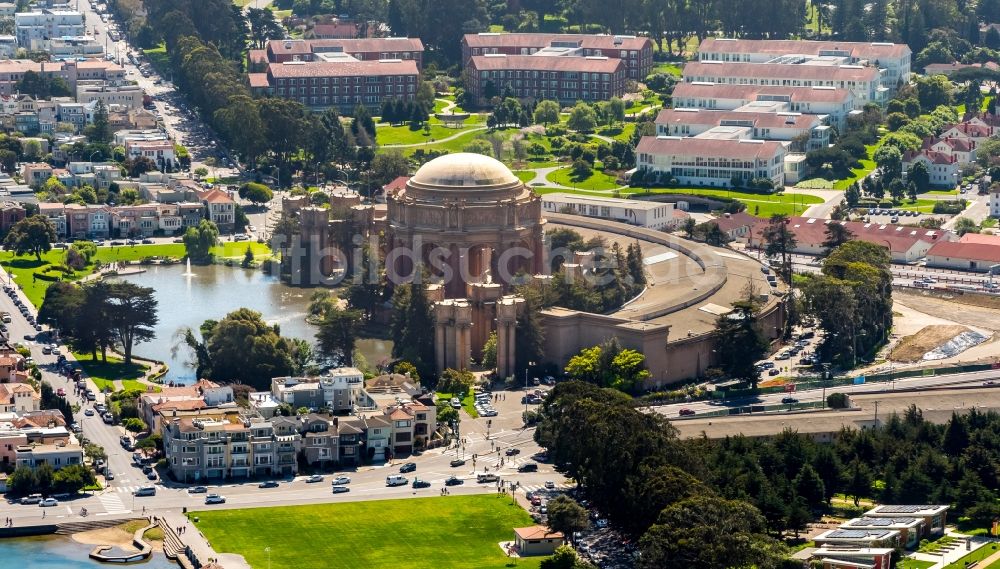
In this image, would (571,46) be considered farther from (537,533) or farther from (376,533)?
(537,533)

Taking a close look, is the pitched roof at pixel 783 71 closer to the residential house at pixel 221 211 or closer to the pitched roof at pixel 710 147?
the pitched roof at pixel 710 147

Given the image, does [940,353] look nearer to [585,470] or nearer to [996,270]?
[996,270]

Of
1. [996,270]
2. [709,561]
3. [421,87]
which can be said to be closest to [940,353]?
[996,270]

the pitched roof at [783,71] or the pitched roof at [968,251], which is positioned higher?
the pitched roof at [783,71]

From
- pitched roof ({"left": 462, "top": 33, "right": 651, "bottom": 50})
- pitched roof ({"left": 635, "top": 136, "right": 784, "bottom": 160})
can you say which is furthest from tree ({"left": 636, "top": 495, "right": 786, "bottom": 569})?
pitched roof ({"left": 462, "top": 33, "right": 651, "bottom": 50})

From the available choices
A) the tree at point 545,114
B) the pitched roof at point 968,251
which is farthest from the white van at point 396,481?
the tree at point 545,114

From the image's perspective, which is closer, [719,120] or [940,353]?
[940,353]
